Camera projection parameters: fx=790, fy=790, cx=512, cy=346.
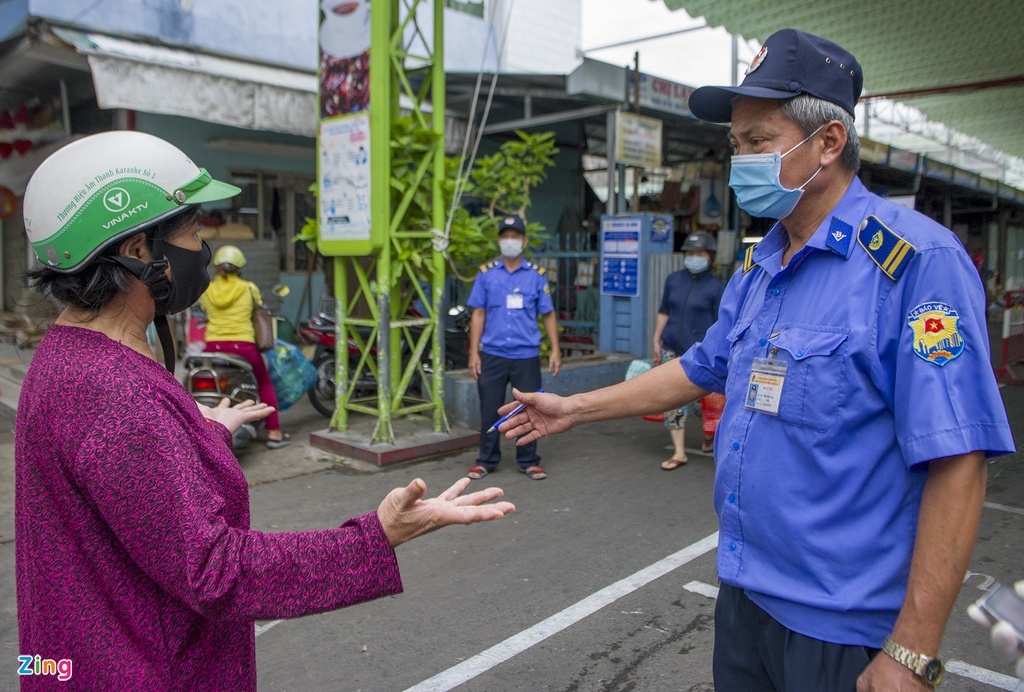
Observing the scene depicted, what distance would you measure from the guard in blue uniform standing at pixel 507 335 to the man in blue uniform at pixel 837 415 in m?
4.14

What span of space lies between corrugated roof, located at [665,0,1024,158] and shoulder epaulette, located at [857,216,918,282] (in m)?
7.05

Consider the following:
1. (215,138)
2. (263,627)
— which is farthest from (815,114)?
(215,138)

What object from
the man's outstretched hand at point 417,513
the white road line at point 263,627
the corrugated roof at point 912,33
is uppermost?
the corrugated roof at point 912,33

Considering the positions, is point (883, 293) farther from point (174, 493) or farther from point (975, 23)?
point (975, 23)

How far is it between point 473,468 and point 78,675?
4672 mm

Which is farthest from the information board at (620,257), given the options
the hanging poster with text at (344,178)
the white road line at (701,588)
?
the white road line at (701,588)

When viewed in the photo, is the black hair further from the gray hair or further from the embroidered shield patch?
the embroidered shield patch

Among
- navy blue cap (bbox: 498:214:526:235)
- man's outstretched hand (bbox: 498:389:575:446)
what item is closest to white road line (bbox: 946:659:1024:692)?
man's outstretched hand (bbox: 498:389:575:446)

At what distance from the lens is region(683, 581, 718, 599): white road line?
3931 millimetres

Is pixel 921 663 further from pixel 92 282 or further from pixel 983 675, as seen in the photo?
pixel 983 675

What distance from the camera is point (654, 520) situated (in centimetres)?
507

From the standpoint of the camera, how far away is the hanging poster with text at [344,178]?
6270 mm

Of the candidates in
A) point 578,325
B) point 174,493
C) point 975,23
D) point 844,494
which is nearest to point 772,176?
point 844,494

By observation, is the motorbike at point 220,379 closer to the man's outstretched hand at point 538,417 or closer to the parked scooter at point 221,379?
the parked scooter at point 221,379
